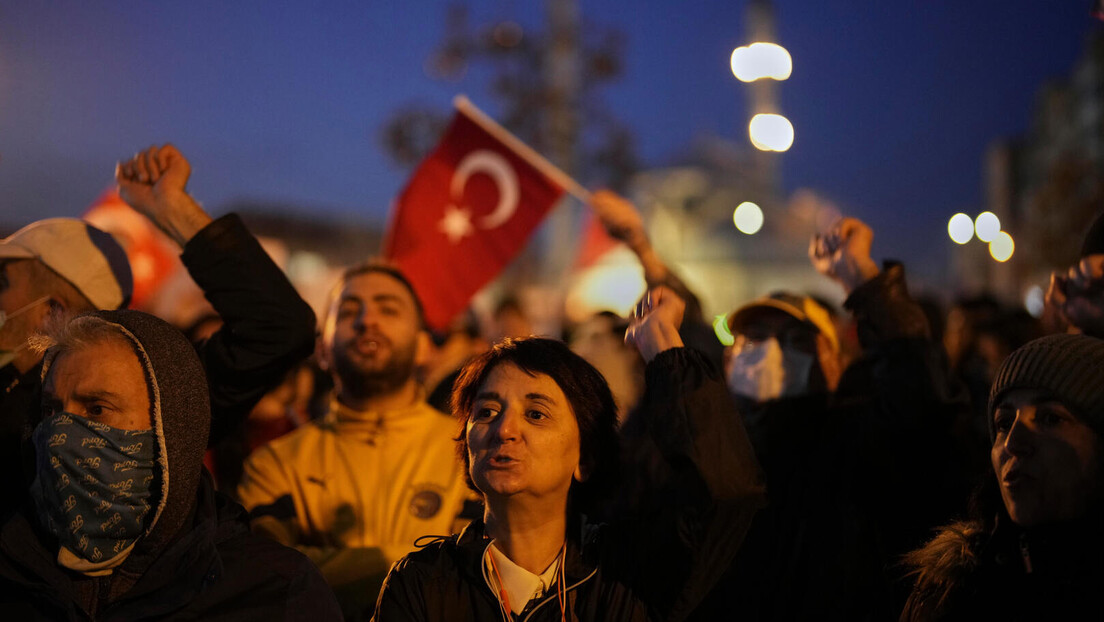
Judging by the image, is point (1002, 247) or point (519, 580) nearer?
point (519, 580)

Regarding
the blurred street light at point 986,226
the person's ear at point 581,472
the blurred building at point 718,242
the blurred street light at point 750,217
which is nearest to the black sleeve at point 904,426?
the person's ear at point 581,472

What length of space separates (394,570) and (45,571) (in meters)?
0.87

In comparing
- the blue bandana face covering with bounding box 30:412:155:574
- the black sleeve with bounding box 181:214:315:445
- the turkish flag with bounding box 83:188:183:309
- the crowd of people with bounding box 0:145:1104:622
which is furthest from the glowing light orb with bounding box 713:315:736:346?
the turkish flag with bounding box 83:188:183:309

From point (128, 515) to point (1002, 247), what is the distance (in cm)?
1165

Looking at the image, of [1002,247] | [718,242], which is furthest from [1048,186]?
[718,242]

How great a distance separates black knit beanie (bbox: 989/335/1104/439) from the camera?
8.36 feet

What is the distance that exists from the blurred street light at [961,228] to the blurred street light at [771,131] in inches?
63.5

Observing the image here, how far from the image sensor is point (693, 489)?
2.73 metres

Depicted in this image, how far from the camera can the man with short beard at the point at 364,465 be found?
3.92m

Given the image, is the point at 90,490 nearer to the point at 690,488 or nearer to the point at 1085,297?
the point at 690,488

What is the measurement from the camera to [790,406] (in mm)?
3992

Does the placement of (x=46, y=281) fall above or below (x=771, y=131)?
below

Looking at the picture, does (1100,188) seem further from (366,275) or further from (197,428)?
(197,428)

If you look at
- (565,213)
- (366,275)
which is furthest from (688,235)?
(366,275)
